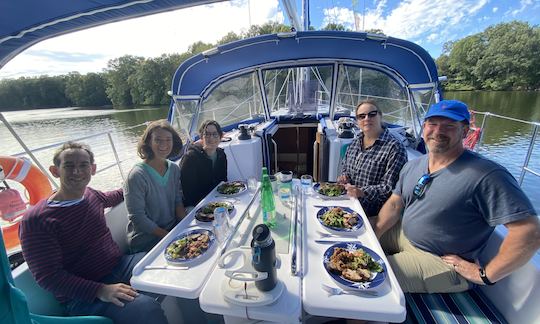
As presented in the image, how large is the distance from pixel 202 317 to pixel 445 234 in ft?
5.15

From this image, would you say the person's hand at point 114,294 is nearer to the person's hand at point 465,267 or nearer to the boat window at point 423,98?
the person's hand at point 465,267

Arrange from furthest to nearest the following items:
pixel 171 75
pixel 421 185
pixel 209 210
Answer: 1. pixel 171 75
2. pixel 209 210
3. pixel 421 185

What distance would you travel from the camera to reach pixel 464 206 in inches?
47.1

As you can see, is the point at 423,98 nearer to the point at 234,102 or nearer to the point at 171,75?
the point at 234,102

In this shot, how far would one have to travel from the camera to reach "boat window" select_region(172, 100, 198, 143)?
340 centimetres

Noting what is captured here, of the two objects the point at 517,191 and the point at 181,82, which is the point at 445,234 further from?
the point at 181,82

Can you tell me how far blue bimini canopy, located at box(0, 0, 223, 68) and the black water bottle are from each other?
105cm

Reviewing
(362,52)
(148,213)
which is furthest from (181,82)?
(362,52)

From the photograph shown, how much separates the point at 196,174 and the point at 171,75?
31339 millimetres

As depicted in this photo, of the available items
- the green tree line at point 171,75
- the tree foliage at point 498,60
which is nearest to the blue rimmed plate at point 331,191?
the green tree line at point 171,75

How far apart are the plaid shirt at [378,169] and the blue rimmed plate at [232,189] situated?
0.96 meters

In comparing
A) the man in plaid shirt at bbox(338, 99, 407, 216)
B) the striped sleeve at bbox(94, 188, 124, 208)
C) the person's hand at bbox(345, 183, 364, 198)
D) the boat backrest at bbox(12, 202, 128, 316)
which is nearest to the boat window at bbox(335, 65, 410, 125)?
the man in plaid shirt at bbox(338, 99, 407, 216)

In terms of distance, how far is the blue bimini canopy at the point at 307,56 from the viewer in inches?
113

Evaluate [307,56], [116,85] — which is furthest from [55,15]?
[116,85]
